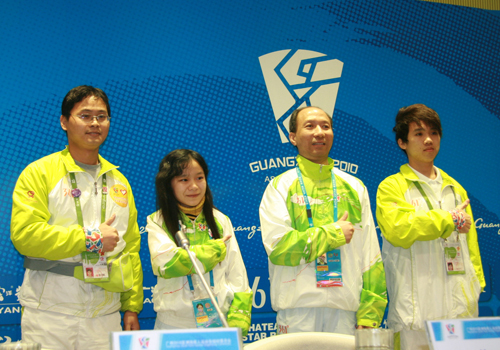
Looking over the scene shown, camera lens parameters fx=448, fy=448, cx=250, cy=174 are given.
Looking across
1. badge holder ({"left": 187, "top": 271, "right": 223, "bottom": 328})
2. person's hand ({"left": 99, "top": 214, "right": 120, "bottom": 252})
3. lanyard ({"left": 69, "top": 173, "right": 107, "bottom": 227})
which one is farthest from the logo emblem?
lanyard ({"left": 69, "top": 173, "right": 107, "bottom": 227})

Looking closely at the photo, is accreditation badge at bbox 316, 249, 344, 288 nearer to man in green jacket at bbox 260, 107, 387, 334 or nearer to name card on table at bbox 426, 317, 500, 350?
man in green jacket at bbox 260, 107, 387, 334

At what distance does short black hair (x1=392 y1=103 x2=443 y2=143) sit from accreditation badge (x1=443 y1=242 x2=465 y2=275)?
72 centimetres

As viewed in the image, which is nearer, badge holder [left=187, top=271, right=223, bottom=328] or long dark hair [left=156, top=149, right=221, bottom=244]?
badge holder [left=187, top=271, right=223, bottom=328]

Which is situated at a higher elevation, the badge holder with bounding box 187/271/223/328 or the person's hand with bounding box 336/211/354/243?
the person's hand with bounding box 336/211/354/243

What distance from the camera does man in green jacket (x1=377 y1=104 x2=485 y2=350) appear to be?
2488 millimetres

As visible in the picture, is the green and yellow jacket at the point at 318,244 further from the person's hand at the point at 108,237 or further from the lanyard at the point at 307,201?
the person's hand at the point at 108,237

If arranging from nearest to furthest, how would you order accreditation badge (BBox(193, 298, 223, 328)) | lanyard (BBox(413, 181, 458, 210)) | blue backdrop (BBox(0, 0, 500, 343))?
accreditation badge (BBox(193, 298, 223, 328)), lanyard (BBox(413, 181, 458, 210)), blue backdrop (BBox(0, 0, 500, 343))

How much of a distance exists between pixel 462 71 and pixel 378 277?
237 centimetres

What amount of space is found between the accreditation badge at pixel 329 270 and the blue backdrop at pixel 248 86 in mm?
967

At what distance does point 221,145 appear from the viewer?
10.7 ft

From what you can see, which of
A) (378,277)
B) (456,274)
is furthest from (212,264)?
(456,274)

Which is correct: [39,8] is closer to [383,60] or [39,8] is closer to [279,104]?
A: [279,104]

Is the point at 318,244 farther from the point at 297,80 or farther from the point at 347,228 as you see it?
the point at 297,80

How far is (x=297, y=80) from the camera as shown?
352 centimetres
